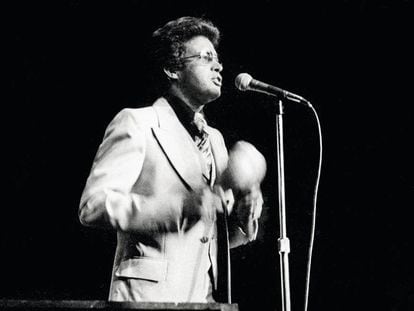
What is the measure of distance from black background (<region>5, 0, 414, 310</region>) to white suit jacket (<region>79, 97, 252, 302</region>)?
60cm

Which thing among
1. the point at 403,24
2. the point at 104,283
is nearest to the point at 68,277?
the point at 104,283

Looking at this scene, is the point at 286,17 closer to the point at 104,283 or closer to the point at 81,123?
the point at 81,123

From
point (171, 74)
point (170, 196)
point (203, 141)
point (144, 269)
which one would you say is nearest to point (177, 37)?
point (171, 74)

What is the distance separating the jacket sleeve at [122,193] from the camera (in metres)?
1.87

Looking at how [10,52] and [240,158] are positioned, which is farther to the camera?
[10,52]

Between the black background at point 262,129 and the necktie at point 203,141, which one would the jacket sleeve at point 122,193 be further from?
the black background at point 262,129

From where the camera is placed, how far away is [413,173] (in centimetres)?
285

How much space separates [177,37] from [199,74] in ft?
0.68

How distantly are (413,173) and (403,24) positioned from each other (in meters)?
0.76

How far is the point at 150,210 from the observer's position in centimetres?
193

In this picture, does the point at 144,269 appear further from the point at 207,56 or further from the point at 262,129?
the point at 262,129

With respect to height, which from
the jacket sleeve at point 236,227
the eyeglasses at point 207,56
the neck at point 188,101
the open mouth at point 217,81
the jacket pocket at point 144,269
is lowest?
the jacket pocket at point 144,269

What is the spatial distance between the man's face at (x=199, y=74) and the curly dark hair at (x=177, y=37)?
3 cm

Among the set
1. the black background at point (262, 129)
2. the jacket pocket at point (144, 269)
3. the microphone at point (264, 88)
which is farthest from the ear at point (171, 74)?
the jacket pocket at point (144, 269)
